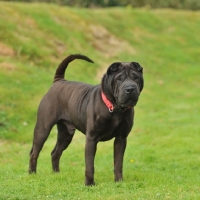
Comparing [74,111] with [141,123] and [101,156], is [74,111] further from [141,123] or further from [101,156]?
[141,123]

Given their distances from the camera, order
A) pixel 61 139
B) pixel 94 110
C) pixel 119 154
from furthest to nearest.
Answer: pixel 61 139, pixel 119 154, pixel 94 110

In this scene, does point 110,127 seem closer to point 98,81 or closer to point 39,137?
point 39,137

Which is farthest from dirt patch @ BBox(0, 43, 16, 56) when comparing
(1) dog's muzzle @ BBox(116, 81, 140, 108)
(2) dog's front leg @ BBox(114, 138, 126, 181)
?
(1) dog's muzzle @ BBox(116, 81, 140, 108)

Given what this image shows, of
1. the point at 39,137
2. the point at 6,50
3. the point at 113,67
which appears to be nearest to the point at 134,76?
the point at 113,67

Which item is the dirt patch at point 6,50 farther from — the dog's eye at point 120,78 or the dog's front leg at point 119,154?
the dog's eye at point 120,78

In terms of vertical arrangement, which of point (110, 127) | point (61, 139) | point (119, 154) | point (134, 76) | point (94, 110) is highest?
point (134, 76)

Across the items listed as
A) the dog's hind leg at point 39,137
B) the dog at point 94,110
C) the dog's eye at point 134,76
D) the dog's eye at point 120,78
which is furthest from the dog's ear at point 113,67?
the dog's hind leg at point 39,137

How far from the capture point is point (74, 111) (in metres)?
8.20

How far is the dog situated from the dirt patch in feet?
42.5

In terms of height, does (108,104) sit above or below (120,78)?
below

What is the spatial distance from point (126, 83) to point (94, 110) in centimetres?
92

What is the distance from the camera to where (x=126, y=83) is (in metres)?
6.89

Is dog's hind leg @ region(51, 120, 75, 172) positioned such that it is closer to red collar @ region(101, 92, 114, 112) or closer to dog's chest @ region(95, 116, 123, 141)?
dog's chest @ region(95, 116, 123, 141)

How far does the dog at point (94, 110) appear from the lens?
709 cm
